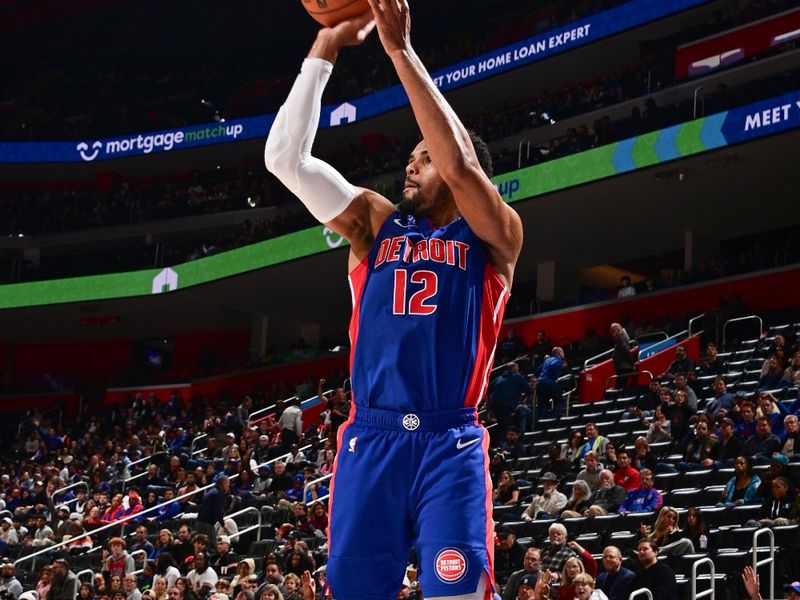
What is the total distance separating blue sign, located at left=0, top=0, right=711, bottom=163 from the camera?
24.8 m

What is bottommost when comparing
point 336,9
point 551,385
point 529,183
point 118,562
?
point 118,562

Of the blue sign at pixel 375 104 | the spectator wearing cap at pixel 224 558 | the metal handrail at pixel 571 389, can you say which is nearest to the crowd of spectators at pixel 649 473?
the metal handrail at pixel 571 389

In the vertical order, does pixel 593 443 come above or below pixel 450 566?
above

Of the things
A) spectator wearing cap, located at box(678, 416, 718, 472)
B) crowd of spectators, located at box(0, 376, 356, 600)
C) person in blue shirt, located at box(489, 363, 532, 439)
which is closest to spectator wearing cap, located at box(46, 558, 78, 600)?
crowd of spectators, located at box(0, 376, 356, 600)

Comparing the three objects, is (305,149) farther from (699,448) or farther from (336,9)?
(699,448)

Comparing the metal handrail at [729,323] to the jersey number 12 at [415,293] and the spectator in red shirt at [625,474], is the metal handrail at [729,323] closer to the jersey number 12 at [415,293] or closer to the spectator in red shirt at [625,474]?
the spectator in red shirt at [625,474]

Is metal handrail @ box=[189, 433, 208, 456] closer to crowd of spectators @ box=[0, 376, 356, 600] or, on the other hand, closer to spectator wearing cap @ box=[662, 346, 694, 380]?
crowd of spectators @ box=[0, 376, 356, 600]

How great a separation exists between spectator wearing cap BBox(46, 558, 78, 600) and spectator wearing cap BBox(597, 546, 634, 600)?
669 cm

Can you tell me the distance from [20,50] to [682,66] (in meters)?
22.8

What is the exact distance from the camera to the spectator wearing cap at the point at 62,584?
13.3m

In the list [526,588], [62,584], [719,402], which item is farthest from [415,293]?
[62,584]

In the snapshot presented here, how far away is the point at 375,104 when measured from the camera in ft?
95.8

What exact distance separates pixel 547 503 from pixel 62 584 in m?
5.56

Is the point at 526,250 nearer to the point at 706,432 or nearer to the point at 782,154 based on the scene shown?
the point at 782,154
